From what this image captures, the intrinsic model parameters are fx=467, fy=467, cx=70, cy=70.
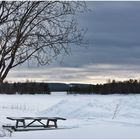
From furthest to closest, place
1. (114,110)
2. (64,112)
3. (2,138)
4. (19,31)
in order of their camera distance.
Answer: (64,112), (114,110), (19,31), (2,138)

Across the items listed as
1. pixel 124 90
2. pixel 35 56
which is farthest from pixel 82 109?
pixel 124 90

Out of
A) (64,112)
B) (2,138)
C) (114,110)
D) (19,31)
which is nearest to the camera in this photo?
(2,138)

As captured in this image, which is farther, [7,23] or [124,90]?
[124,90]

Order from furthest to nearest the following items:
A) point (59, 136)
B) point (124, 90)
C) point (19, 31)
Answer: point (124, 90) < point (19, 31) < point (59, 136)

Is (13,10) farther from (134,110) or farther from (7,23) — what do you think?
(134,110)

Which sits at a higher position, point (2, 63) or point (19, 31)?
point (19, 31)

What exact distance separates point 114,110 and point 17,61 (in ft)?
37.8

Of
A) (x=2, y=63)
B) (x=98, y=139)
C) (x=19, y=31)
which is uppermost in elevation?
(x=19, y=31)

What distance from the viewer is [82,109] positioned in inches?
964

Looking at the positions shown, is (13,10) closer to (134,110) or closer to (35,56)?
(35,56)

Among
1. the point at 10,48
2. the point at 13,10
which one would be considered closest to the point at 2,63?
the point at 10,48

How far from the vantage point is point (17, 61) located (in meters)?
13.0

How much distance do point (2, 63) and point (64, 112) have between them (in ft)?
43.0

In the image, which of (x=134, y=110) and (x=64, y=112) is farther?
(x=64, y=112)
